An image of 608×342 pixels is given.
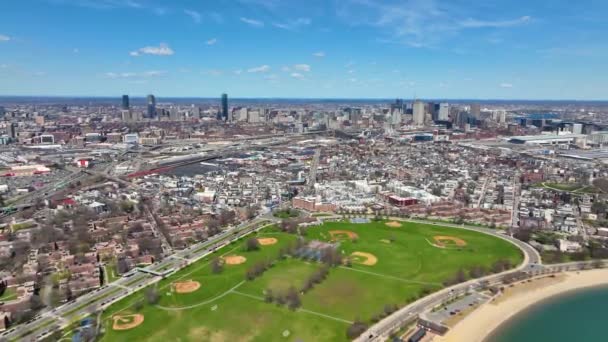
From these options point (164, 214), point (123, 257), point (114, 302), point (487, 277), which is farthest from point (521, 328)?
point (164, 214)

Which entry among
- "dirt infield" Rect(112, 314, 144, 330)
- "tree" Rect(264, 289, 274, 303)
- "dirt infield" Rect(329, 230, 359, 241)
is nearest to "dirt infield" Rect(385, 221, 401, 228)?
"dirt infield" Rect(329, 230, 359, 241)

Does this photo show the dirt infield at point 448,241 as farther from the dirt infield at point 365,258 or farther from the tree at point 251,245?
the tree at point 251,245

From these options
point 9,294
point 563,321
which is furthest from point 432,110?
point 9,294

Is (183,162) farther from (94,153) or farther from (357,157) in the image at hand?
(357,157)

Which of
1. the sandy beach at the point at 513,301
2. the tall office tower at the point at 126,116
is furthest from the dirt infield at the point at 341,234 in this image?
the tall office tower at the point at 126,116

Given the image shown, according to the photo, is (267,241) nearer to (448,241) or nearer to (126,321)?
(126,321)

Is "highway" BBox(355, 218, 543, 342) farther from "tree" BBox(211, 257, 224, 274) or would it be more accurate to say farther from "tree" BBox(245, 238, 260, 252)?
"tree" BBox(245, 238, 260, 252)
